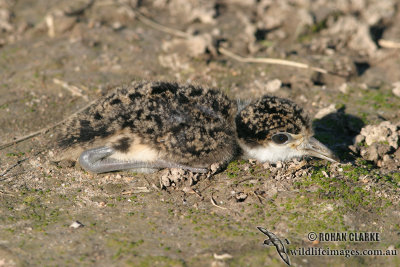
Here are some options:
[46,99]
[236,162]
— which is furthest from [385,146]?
[46,99]

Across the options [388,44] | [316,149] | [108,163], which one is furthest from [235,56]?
[108,163]

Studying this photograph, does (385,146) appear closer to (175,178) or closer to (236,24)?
(175,178)

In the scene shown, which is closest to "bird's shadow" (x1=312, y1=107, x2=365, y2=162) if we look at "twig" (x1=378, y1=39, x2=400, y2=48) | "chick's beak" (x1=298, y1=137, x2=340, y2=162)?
"chick's beak" (x1=298, y1=137, x2=340, y2=162)

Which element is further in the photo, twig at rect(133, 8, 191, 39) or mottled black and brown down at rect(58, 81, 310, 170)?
twig at rect(133, 8, 191, 39)

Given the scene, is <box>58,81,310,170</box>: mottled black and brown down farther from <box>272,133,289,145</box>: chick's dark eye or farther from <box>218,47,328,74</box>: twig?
<box>218,47,328,74</box>: twig

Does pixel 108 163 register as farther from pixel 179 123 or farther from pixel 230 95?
pixel 230 95
